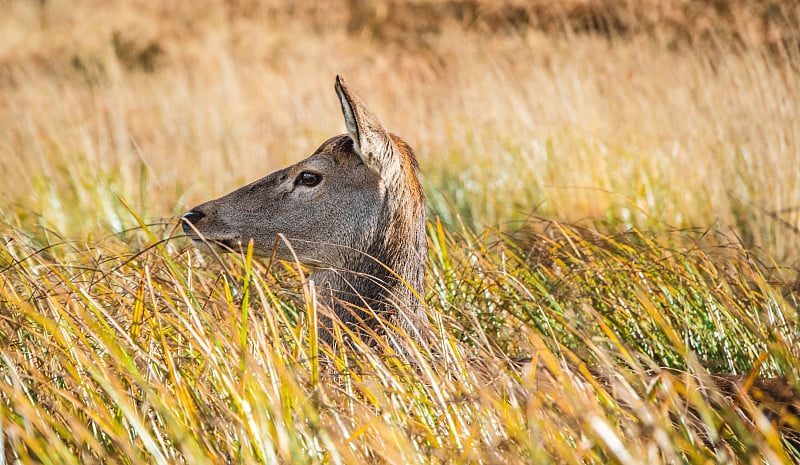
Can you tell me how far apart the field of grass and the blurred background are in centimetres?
4

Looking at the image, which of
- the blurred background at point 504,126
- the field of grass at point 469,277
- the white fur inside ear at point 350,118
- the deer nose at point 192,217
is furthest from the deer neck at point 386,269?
the blurred background at point 504,126

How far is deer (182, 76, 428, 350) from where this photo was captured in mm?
3318

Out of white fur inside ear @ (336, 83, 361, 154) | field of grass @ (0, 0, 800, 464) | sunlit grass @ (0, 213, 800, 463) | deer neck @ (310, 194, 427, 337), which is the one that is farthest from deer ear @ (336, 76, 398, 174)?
sunlit grass @ (0, 213, 800, 463)

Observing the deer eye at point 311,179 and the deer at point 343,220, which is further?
the deer eye at point 311,179

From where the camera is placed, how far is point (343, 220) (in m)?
3.38

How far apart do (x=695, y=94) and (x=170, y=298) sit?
5.60 metres

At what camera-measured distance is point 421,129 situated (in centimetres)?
959

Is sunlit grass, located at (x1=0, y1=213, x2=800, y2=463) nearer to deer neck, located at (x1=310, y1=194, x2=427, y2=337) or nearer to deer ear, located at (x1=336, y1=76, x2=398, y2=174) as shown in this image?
deer neck, located at (x1=310, y1=194, x2=427, y2=337)

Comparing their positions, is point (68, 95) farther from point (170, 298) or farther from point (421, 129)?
point (170, 298)

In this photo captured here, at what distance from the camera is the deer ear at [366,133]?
121 inches

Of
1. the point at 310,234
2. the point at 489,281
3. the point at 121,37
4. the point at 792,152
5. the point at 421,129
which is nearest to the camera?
the point at 310,234

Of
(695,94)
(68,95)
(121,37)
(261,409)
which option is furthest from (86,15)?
(261,409)

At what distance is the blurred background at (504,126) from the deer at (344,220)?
0.64m

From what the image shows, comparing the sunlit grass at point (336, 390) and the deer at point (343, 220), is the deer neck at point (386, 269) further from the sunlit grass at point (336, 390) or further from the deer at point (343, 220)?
the sunlit grass at point (336, 390)
